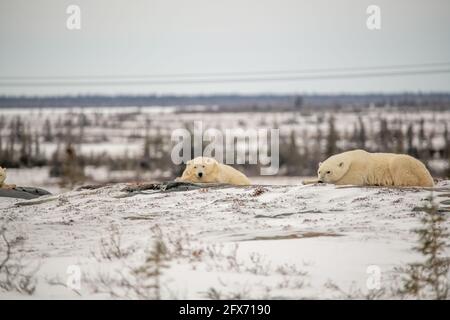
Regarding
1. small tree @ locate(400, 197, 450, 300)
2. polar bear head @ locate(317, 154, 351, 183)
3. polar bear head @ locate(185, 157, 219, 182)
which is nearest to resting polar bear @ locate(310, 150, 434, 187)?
polar bear head @ locate(317, 154, 351, 183)

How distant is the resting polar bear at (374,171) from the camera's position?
15.8 metres

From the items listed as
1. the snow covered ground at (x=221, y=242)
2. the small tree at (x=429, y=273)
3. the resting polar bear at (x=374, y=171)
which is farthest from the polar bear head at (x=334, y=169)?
the small tree at (x=429, y=273)

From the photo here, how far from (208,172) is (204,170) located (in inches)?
5.9

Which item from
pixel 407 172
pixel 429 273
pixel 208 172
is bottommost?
pixel 429 273

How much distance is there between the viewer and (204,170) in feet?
57.4

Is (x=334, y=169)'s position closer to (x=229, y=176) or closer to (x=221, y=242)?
(x=229, y=176)

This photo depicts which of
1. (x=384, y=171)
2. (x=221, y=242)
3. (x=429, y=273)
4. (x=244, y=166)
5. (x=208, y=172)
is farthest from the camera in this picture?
(x=244, y=166)

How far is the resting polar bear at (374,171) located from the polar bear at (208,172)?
2.88 metres

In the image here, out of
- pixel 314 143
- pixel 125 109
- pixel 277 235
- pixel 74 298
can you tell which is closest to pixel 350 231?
pixel 277 235

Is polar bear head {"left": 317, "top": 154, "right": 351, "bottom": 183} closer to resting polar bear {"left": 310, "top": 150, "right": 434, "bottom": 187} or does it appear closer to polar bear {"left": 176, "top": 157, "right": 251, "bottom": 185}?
resting polar bear {"left": 310, "top": 150, "right": 434, "bottom": 187}

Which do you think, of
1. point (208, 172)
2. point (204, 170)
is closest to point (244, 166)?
point (208, 172)
